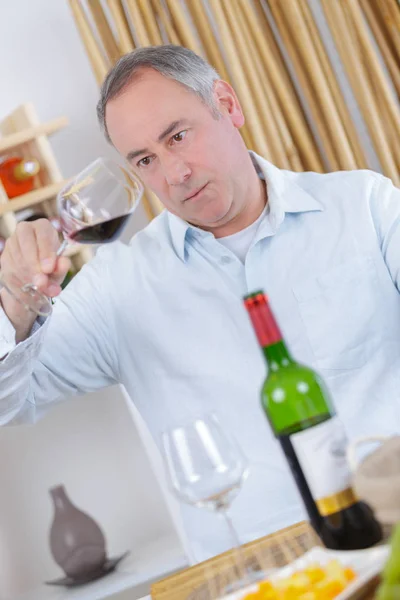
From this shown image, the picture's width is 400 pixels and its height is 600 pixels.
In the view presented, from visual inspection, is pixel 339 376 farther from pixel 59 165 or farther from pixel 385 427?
pixel 59 165

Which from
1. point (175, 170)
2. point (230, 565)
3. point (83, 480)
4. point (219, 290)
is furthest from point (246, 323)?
point (83, 480)

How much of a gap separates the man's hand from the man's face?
1.21ft

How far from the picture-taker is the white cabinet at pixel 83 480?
288 cm

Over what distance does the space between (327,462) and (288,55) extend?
2241 millimetres

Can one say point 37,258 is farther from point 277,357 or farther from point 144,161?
point 277,357

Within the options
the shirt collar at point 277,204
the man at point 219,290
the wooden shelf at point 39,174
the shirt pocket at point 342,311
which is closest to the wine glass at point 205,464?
the man at point 219,290

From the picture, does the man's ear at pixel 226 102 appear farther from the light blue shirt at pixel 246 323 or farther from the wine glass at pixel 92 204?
the wine glass at pixel 92 204

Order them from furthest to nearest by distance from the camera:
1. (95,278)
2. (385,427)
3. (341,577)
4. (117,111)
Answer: (95,278), (117,111), (385,427), (341,577)

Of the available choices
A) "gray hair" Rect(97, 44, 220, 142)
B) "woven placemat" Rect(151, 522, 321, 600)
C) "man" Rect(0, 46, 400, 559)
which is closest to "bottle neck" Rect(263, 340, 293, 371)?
"woven placemat" Rect(151, 522, 321, 600)

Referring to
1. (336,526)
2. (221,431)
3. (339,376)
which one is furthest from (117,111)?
(336,526)

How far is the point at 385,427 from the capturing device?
1.69 m

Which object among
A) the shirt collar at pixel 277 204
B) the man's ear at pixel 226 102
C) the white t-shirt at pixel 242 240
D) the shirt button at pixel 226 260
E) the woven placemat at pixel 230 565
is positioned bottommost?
the woven placemat at pixel 230 565

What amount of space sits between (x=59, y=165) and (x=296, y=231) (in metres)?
1.27

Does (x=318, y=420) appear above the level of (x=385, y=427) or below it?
above
